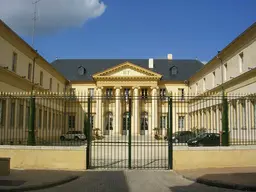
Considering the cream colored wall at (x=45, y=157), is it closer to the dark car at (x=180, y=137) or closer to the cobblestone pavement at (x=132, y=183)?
the cobblestone pavement at (x=132, y=183)

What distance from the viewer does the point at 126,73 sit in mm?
54250

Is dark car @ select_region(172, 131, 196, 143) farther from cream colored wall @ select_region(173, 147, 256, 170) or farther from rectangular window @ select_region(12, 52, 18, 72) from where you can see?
rectangular window @ select_region(12, 52, 18, 72)

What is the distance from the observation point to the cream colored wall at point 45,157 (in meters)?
12.4

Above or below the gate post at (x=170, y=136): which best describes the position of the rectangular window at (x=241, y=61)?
above

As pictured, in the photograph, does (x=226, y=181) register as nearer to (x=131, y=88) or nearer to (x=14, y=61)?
(x=14, y=61)

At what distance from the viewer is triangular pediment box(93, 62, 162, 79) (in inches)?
2117

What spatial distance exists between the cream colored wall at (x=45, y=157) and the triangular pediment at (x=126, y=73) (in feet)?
136

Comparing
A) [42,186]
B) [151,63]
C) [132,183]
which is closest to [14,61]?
[42,186]

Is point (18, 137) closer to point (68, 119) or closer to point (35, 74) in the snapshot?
point (68, 119)

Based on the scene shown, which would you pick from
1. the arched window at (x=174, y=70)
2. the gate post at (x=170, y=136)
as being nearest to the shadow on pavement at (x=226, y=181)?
the gate post at (x=170, y=136)

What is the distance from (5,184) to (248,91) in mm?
22307

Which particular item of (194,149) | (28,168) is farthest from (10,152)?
(194,149)

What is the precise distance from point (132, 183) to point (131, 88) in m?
44.7

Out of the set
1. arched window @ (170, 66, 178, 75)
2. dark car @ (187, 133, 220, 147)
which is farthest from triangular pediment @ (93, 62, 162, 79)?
dark car @ (187, 133, 220, 147)
